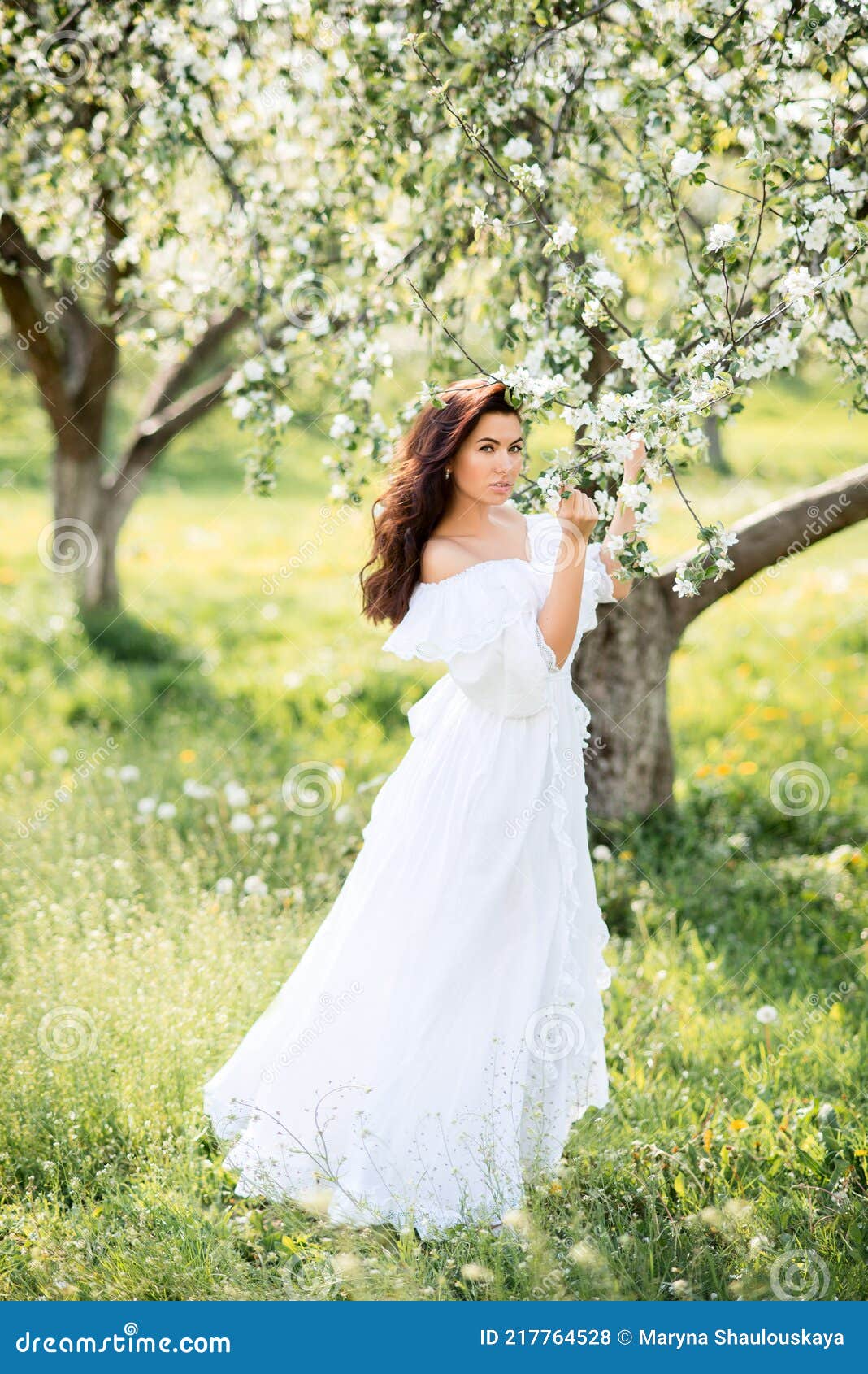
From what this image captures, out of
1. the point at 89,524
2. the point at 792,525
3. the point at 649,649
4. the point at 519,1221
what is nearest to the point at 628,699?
the point at 649,649

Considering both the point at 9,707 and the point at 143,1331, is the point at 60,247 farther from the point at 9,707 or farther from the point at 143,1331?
the point at 143,1331

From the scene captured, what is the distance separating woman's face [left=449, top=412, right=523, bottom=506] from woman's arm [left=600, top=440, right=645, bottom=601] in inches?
12.3

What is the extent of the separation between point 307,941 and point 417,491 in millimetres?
1857

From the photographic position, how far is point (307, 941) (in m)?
4.23

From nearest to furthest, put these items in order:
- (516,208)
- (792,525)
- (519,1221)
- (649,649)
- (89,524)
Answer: (519,1221), (516,208), (792,525), (649,649), (89,524)

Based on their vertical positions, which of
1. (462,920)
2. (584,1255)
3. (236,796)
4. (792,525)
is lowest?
(584,1255)

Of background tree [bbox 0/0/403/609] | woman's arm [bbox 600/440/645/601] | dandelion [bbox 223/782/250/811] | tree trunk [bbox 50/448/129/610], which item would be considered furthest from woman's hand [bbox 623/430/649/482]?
tree trunk [bbox 50/448/129/610]

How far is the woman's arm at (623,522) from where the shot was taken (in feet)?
8.80

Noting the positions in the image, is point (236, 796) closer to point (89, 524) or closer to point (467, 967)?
point (467, 967)

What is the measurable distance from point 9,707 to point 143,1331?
16.1ft

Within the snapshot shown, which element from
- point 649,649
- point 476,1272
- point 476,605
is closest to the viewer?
point 476,1272

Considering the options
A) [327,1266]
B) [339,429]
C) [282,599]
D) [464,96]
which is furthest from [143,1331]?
[282,599]

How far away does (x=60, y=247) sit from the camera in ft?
15.2

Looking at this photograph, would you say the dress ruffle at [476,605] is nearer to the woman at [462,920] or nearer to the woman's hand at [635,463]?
the woman at [462,920]
